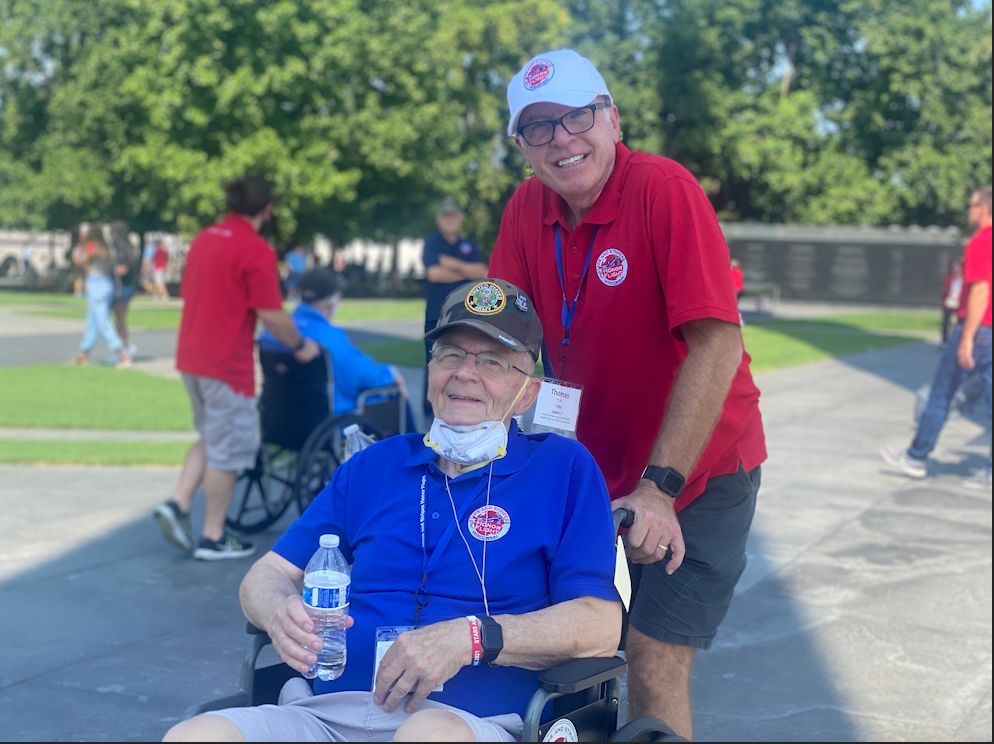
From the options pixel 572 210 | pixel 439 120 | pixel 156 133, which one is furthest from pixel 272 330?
pixel 439 120

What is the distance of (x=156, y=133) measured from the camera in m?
39.1

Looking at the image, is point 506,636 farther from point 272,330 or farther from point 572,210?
point 272,330

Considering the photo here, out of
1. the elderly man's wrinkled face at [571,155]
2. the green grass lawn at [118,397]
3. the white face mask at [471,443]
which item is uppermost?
the elderly man's wrinkled face at [571,155]

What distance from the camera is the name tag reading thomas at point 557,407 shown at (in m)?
3.30

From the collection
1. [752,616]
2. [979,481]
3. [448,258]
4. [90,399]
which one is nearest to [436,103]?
[90,399]

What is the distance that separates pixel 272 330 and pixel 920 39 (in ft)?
152

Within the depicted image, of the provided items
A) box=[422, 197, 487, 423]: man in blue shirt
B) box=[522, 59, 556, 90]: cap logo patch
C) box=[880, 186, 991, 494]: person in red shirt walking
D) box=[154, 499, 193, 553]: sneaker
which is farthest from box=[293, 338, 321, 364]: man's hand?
box=[880, 186, 991, 494]: person in red shirt walking

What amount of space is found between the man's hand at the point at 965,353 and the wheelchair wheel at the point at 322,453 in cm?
453

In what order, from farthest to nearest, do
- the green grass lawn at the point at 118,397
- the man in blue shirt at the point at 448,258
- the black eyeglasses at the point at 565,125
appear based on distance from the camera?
the green grass lawn at the point at 118,397 → the man in blue shirt at the point at 448,258 → the black eyeglasses at the point at 565,125

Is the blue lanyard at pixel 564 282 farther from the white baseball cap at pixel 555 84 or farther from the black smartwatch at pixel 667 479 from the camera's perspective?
the black smartwatch at pixel 667 479

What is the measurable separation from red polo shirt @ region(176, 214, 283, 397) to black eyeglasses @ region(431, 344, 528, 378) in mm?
3839

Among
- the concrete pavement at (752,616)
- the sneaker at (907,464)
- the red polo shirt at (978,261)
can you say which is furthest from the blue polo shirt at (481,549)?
the sneaker at (907,464)

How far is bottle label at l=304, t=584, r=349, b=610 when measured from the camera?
2854mm

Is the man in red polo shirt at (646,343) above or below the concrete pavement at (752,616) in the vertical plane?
above
